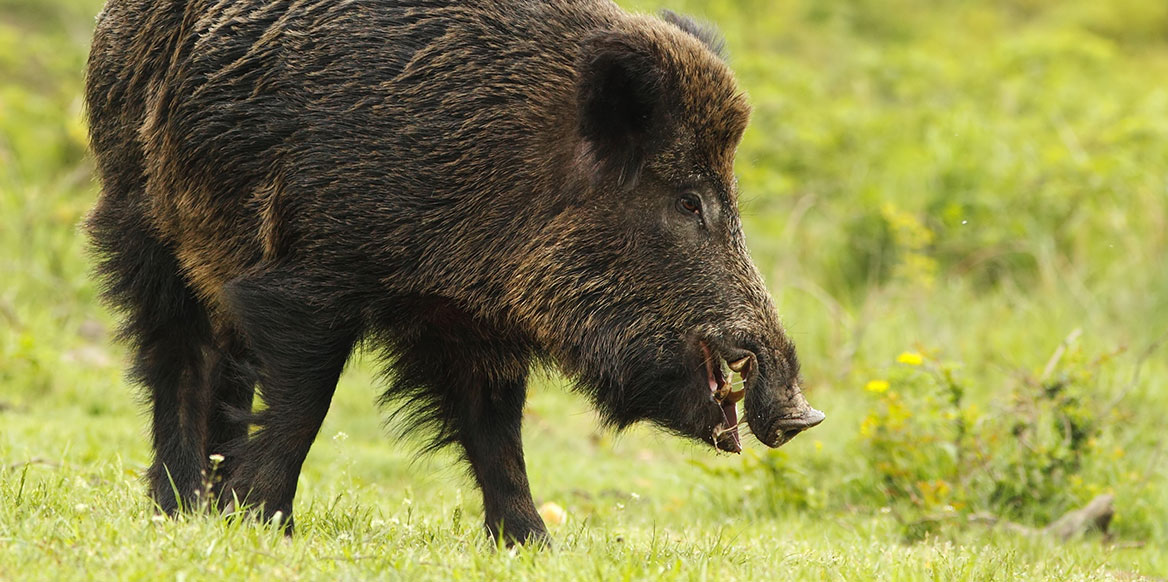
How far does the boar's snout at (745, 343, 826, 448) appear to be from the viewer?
4.13 m

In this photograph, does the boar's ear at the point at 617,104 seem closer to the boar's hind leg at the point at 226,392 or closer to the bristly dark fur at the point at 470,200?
the bristly dark fur at the point at 470,200

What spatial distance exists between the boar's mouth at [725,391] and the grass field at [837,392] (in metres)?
0.36

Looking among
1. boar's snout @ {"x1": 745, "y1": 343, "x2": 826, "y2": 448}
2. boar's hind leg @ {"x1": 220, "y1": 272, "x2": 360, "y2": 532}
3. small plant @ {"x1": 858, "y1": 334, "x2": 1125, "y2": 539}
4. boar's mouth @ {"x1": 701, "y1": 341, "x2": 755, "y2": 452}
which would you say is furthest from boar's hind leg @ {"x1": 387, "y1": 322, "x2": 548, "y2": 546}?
small plant @ {"x1": 858, "y1": 334, "x2": 1125, "y2": 539}

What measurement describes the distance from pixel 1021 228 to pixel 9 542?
8186 millimetres

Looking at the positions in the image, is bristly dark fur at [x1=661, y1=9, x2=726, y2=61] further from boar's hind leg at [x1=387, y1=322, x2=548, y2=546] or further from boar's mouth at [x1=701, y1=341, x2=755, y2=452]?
boar's hind leg at [x1=387, y1=322, x2=548, y2=546]

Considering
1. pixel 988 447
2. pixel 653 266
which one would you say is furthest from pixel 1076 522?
pixel 653 266

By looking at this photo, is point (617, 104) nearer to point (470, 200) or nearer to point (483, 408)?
point (470, 200)

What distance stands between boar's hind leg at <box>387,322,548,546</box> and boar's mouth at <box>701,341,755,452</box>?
0.72 metres


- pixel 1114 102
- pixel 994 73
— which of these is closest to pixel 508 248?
pixel 1114 102

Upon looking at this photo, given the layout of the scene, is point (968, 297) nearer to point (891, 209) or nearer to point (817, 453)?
point (891, 209)

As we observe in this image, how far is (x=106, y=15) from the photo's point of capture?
5.16m

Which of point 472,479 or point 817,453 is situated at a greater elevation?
point 472,479

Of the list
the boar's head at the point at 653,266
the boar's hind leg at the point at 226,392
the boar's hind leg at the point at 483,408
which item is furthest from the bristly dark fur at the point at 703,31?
the boar's hind leg at the point at 226,392

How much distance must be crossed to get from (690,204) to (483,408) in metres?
1.08
